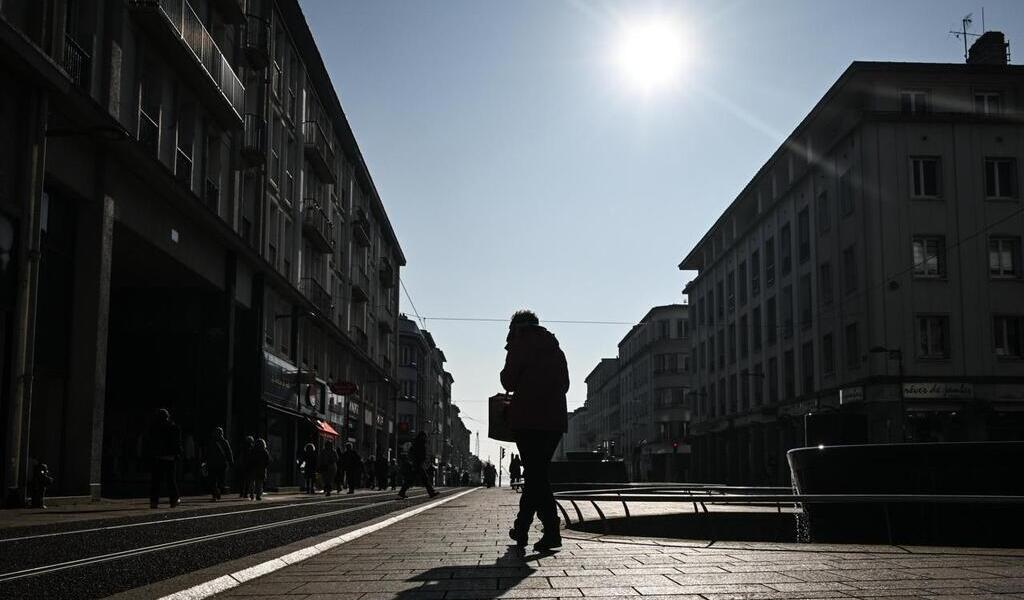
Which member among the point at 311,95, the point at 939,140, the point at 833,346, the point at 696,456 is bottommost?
the point at 696,456

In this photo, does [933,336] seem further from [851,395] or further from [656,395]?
[656,395]

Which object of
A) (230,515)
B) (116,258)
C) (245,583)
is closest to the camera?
(245,583)

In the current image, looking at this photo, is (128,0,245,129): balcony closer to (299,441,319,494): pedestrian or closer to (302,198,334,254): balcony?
(299,441,319,494): pedestrian

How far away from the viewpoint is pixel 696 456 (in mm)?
67438

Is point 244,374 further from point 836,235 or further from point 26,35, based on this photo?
point 836,235

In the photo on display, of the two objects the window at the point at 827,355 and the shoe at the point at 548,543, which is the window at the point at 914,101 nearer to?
the window at the point at 827,355

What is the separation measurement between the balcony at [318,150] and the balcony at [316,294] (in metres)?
4.49

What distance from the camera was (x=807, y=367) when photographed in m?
43.4

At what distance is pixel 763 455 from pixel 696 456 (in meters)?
17.4

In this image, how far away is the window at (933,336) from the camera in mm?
35562

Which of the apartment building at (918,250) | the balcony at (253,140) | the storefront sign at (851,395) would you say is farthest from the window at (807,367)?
the balcony at (253,140)

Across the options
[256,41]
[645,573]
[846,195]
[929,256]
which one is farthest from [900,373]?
[645,573]

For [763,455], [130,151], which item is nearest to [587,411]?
[763,455]

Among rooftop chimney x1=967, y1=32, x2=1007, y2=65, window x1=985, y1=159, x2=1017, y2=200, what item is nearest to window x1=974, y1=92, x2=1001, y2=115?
window x1=985, y1=159, x2=1017, y2=200
